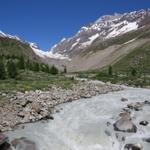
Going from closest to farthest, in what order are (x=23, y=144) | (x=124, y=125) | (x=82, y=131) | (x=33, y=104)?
(x=23, y=144) < (x=82, y=131) < (x=124, y=125) < (x=33, y=104)

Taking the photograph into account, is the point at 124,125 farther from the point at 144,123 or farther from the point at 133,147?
the point at 133,147

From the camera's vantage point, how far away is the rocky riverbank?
1758 inches

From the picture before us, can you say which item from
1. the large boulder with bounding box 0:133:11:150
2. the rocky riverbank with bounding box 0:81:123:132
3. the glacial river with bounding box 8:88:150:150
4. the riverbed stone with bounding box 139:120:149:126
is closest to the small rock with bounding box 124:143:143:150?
the glacial river with bounding box 8:88:150:150

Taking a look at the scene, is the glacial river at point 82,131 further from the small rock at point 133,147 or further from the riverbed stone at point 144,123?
the riverbed stone at point 144,123

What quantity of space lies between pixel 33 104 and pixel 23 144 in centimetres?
1497

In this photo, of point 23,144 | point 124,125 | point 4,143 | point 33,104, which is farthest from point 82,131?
point 33,104

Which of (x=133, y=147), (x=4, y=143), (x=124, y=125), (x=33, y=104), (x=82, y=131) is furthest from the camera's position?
(x=33, y=104)

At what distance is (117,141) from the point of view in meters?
38.9

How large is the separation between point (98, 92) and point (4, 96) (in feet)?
73.3

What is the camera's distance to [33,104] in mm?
50875

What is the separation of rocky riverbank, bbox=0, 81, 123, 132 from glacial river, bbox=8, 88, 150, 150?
5.52ft

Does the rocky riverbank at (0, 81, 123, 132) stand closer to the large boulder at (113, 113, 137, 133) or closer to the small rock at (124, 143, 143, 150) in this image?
the large boulder at (113, 113, 137, 133)

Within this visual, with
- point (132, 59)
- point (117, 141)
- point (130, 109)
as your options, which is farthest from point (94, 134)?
point (132, 59)

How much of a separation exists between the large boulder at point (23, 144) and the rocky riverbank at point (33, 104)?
4495 mm
